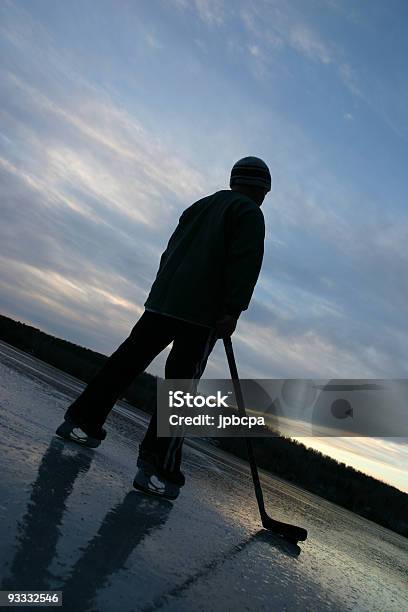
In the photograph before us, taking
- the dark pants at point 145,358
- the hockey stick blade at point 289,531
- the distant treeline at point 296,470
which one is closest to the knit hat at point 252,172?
the dark pants at point 145,358

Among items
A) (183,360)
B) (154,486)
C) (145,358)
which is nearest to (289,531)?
(154,486)

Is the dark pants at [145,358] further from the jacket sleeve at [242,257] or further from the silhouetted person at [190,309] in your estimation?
the jacket sleeve at [242,257]

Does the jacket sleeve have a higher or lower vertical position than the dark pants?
higher

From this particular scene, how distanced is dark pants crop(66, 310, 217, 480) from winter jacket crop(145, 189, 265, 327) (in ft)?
0.31

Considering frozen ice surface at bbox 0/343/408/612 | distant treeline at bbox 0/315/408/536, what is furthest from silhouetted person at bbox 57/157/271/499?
distant treeline at bbox 0/315/408/536

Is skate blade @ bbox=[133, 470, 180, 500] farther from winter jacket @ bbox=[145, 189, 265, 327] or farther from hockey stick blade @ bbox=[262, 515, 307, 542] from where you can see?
winter jacket @ bbox=[145, 189, 265, 327]

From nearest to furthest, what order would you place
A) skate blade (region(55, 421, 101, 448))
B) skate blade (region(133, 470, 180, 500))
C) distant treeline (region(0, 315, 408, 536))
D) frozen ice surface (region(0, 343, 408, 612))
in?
frozen ice surface (region(0, 343, 408, 612)) → skate blade (region(133, 470, 180, 500)) → skate blade (region(55, 421, 101, 448)) → distant treeline (region(0, 315, 408, 536))

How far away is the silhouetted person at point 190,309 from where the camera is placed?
3186 millimetres

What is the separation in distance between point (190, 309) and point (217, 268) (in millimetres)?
303

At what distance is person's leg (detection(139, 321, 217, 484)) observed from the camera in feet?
10.2

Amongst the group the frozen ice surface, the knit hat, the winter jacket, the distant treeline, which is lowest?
the frozen ice surface

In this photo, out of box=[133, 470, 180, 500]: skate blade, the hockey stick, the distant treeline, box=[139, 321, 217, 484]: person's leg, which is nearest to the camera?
box=[133, 470, 180, 500]: skate blade

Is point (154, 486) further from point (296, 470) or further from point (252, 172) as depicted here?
point (296, 470)

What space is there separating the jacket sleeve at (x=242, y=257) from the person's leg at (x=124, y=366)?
40cm
